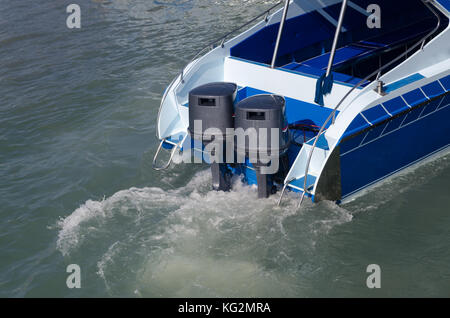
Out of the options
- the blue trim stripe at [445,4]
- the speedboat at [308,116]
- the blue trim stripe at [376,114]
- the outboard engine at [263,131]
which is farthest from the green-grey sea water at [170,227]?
the blue trim stripe at [445,4]

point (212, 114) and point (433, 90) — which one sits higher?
point (433, 90)

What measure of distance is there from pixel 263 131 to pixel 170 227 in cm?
115

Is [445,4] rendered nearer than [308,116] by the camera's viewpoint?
Yes

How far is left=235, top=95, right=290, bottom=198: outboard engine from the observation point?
4227 millimetres

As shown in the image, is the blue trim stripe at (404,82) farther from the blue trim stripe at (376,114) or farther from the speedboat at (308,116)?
the blue trim stripe at (376,114)

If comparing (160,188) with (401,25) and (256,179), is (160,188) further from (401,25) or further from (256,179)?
(401,25)

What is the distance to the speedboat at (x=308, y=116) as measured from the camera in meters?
4.29

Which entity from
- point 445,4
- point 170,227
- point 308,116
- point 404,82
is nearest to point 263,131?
point 308,116

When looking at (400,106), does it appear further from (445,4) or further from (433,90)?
(445,4)

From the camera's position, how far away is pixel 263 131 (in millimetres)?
4242

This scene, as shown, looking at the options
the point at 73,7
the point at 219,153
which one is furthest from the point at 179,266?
the point at 73,7

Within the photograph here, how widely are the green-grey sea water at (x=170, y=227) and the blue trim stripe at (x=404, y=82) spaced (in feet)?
3.02

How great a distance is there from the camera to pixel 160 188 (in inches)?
205
